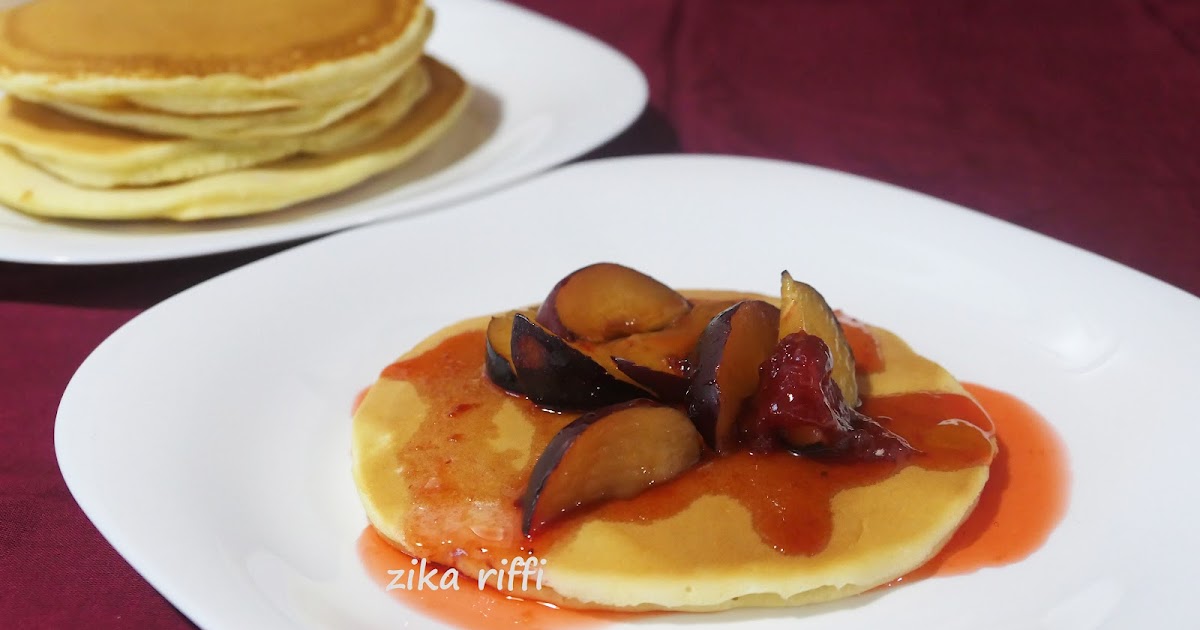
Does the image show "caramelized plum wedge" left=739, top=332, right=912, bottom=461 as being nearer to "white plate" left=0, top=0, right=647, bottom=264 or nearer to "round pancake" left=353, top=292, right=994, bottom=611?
"round pancake" left=353, top=292, right=994, bottom=611

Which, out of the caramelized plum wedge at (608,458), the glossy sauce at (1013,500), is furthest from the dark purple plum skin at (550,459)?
the glossy sauce at (1013,500)

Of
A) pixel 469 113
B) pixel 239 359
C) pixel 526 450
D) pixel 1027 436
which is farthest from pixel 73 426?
pixel 469 113

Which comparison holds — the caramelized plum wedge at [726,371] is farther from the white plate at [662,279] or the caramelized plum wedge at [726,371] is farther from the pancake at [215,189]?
the pancake at [215,189]

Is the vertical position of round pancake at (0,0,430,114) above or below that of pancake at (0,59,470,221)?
above

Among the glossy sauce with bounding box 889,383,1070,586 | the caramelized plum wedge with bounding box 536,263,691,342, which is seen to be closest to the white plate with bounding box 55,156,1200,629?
the glossy sauce with bounding box 889,383,1070,586

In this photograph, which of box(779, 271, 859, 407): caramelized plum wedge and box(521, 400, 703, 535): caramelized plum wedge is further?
box(779, 271, 859, 407): caramelized plum wedge
